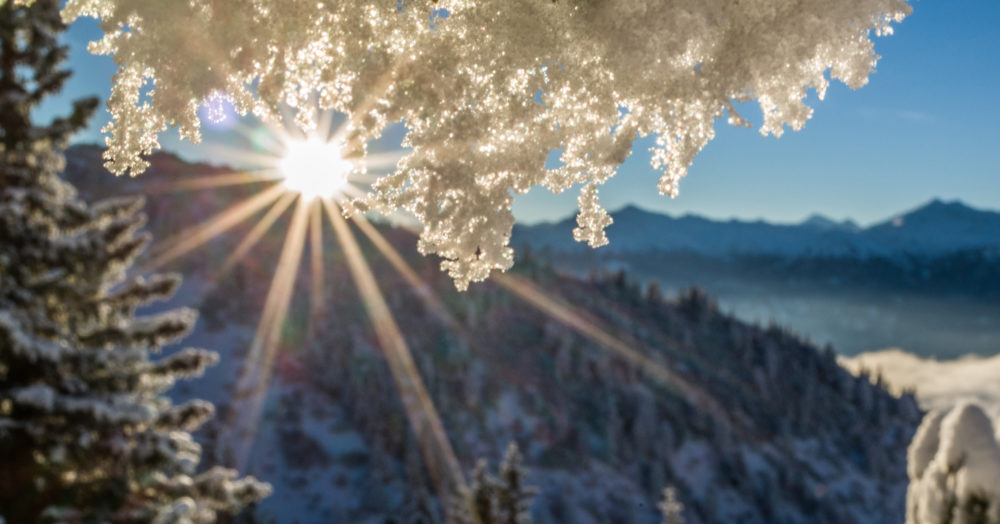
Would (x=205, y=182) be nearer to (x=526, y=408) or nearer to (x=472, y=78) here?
(x=526, y=408)

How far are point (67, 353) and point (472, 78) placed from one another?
829 centimetres

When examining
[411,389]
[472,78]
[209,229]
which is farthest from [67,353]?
[209,229]

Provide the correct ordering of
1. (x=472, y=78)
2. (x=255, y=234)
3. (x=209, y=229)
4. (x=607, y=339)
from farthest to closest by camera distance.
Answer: (x=607, y=339), (x=255, y=234), (x=209, y=229), (x=472, y=78)

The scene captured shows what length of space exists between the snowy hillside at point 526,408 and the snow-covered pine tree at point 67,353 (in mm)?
57274

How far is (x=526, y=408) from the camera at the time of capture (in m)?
120

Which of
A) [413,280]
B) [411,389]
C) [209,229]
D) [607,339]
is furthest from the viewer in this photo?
[607,339]

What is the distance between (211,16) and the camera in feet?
6.37

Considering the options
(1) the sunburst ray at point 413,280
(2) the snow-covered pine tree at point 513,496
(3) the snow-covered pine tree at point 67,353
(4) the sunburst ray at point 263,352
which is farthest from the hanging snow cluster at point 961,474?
(1) the sunburst ray at point 413,280

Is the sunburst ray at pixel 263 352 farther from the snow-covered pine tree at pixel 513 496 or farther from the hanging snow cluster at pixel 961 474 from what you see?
the hanging snow cluster at pixel 961 474

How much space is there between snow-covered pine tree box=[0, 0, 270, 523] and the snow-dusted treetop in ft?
23.9

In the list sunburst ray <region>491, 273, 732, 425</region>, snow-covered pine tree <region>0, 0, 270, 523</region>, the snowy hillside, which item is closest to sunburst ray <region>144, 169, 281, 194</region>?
the snowy hillside

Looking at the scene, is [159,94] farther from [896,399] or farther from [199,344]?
[896,399]

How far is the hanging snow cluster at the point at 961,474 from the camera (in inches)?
209

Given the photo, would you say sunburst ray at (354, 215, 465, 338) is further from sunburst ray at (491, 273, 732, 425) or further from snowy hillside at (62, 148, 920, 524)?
sunburst ray at (491, 273, 732, 425)
